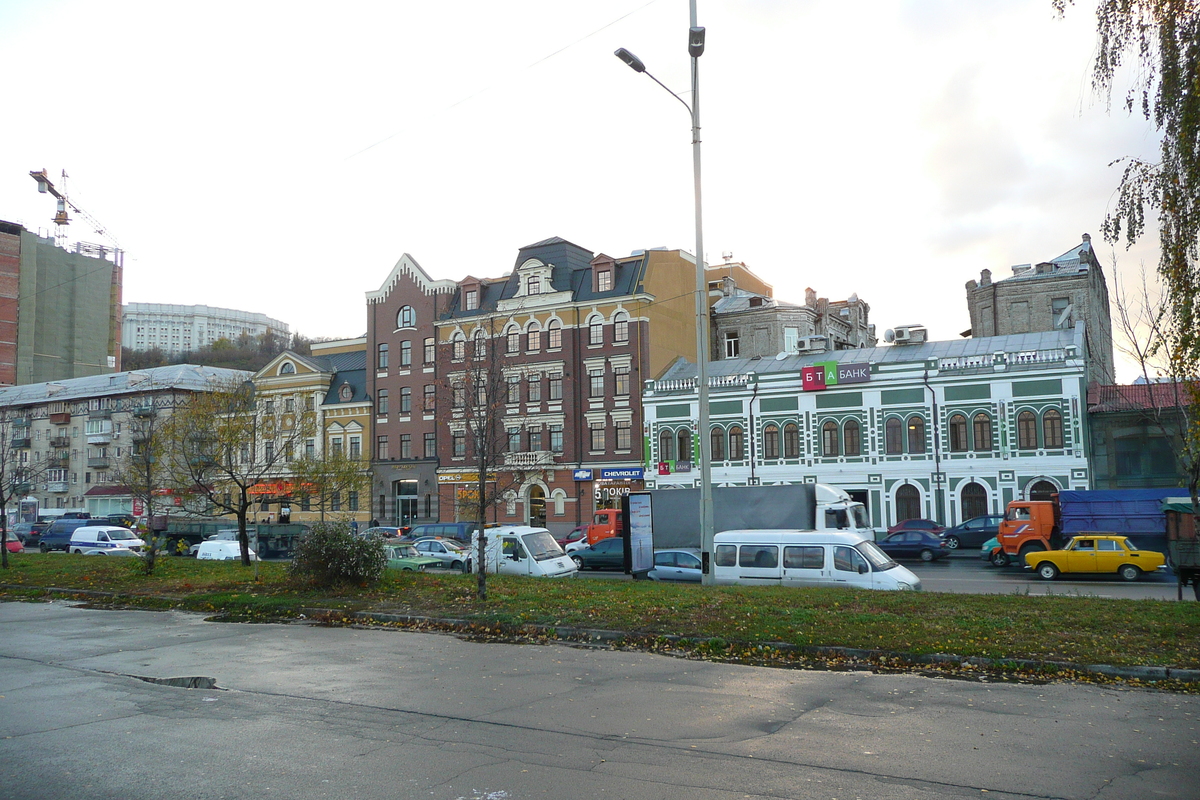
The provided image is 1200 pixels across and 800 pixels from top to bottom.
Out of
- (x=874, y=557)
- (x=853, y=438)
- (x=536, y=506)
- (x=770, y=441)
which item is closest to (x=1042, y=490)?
(x=853, y=438)

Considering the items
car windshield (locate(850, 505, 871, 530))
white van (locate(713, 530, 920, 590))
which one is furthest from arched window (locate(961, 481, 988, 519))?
white van (locate(713, 530, 920, 590))

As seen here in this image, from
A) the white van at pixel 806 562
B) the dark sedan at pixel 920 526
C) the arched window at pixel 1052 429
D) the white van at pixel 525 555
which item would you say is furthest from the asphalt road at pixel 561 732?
the arched window at pixel 1052 429

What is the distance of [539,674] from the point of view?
38.6 feet

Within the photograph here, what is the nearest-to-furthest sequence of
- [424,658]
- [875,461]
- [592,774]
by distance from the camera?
[592,774], [424,658], [875,461]

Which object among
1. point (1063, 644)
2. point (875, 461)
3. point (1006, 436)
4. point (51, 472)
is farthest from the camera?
point (51, 472)

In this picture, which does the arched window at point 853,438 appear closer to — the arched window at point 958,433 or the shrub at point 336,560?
the arched window at point 958,433

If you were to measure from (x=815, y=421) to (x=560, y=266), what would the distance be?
20.1 metres

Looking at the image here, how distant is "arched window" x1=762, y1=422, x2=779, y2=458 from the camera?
153 ft

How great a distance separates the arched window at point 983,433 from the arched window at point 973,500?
1.73m

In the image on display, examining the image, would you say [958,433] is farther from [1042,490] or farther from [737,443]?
[737,443]

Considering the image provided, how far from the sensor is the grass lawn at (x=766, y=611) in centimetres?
1220

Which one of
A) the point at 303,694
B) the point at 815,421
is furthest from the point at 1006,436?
the point at 303,694

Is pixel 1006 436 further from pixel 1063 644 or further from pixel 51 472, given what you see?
pixel 51 472

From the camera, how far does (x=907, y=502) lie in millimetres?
43000
